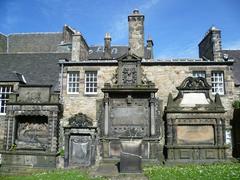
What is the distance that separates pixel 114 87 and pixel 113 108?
1.27 metres

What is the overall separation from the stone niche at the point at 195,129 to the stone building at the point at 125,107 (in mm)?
53

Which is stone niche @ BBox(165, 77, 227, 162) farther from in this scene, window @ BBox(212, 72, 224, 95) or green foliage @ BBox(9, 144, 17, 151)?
green foliage @ BBox(9, 144, 17, 151)

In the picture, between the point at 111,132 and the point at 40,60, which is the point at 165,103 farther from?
the point at 40,60

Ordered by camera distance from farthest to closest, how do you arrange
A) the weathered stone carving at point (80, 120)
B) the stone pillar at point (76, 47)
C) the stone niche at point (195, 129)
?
1. the stone pillar at point (76, 47)
2. the weathered stone carving at point (80, 120)
3. the stone niche at point (195, 129)

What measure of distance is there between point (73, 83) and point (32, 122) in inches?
147

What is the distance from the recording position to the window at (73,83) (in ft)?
59.4

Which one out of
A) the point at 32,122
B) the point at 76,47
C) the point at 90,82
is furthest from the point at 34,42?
the point at 32,122

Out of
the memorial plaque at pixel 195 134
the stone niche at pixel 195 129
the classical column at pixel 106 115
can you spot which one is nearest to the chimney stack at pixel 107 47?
the classical column at pixel 106 115

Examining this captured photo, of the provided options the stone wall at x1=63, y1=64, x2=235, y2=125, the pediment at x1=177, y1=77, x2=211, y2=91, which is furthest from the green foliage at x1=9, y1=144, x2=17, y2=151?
the pediment at x1=177, y1=77, x2=211, y2=91

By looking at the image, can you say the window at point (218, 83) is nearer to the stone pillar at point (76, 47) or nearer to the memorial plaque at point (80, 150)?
the memorial plaque at point (80, 150)

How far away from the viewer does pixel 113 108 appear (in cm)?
1606

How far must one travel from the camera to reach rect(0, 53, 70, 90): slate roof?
1892 centimetres

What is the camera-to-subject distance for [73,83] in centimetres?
1822

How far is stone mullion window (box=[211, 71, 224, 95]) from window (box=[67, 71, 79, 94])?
9.08m
